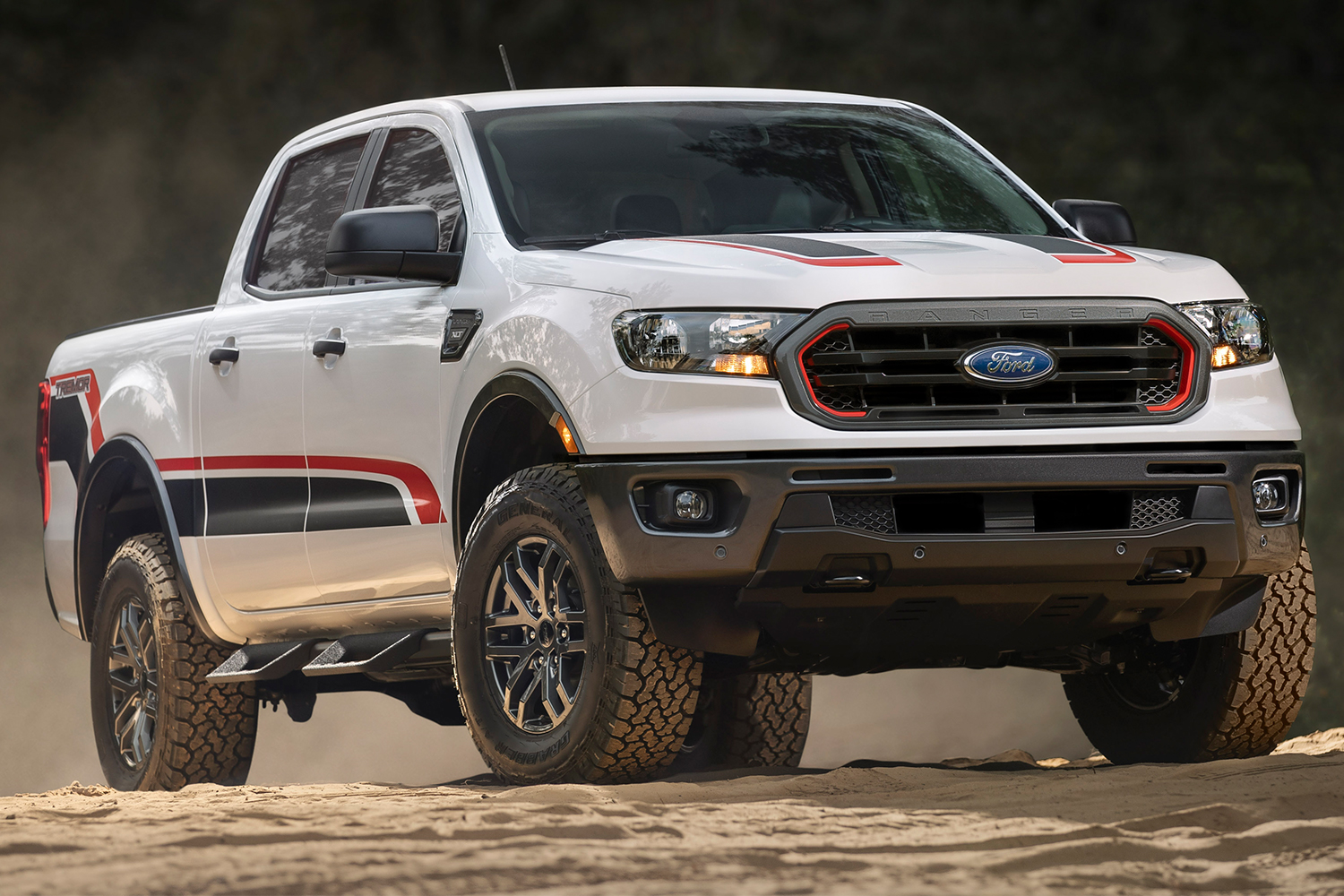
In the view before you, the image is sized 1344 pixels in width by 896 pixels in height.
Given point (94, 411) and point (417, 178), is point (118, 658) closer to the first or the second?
point (94, 411)

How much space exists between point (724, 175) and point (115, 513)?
294 centimetres

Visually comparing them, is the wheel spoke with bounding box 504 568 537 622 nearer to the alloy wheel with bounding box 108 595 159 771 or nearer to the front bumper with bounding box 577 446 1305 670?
the front bumper with bounding box 577 446 1305 670

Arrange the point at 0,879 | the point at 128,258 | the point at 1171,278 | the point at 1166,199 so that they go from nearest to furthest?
the point at 0,879
the point at 1171,278
the point at 1166,199
the point at 128,258

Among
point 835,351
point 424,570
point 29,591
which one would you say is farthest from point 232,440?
point 29,591

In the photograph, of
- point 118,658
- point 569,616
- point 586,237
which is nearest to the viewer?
point 569,616

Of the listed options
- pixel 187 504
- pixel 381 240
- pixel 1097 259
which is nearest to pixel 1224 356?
pixel 1097 259

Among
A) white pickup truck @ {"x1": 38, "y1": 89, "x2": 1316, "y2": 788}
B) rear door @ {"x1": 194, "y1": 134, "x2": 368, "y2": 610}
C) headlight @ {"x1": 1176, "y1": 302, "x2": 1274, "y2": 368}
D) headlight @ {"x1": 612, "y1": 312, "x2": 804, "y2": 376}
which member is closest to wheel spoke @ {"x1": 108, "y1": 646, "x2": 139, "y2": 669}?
white pickup truck @ {"x1": 38, "y1": 89, "x2": 1316, "y2": 788}

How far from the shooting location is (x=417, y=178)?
6.12 meters

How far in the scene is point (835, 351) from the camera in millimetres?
4699

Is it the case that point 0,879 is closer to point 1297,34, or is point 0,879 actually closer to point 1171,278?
point 1171,278

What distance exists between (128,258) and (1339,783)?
456 inches

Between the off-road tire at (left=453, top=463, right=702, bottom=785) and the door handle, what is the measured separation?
92cm

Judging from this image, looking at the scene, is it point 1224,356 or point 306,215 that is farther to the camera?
point 306,215

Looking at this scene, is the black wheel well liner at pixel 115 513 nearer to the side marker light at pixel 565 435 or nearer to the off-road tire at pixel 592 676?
the off-road tire at pixel 592 676
